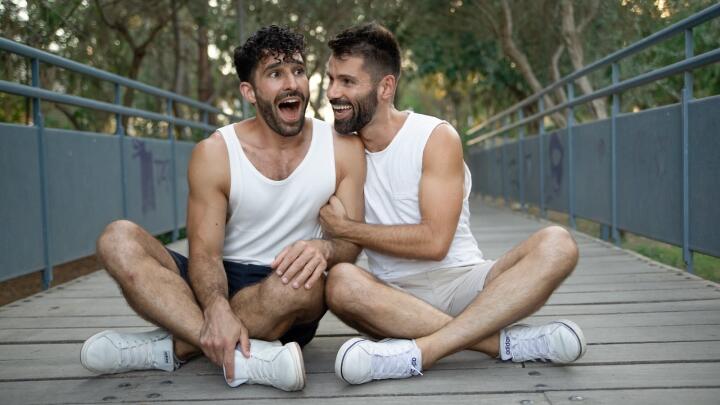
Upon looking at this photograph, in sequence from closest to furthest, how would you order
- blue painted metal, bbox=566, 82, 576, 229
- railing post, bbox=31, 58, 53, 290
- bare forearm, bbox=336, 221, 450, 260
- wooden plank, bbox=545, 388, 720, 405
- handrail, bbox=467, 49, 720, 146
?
wooden plank, bbox=545, 388, 720, 405, bare forearm, bbox=336, 221, 450, 260, handrail, bbox=467, 49, 720, 146, railing post, bbox=31, 58, 53, 290, blue painted metal, bbox=566, 82, 576, 229

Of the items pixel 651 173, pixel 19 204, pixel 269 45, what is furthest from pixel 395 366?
pixel 651 173

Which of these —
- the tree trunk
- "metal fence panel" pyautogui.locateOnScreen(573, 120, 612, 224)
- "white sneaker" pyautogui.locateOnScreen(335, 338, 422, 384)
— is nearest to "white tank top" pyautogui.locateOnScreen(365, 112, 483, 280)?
"white sneaker" pyautogui.locateOnScreen(335, 338, 422, 384)

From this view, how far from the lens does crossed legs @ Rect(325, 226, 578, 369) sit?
2.65 metres

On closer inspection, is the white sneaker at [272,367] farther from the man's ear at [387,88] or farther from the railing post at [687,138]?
the railing post at [687,138]

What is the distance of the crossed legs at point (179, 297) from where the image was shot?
2656 millimetres

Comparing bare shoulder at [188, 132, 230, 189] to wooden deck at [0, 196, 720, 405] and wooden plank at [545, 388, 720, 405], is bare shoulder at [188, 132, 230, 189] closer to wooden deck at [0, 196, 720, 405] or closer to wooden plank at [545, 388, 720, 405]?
wooden deck at [0, 196, 720, 405]

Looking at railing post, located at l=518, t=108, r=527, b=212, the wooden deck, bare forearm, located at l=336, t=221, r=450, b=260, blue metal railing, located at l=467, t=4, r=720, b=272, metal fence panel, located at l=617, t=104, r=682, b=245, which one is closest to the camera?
the wooden deck

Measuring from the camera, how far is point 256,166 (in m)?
2.94

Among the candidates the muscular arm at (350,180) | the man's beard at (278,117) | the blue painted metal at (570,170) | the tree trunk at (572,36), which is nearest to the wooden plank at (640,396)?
the muscular arm at (350,180)

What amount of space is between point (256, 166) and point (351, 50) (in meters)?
0.58

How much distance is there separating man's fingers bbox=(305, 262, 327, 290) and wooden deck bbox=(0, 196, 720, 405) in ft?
0.98

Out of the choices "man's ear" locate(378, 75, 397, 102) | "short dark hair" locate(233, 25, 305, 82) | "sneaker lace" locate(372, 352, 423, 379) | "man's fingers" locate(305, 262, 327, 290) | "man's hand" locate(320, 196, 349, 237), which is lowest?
"sneaker lace" locate(372, 352, 423, 379)

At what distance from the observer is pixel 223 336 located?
2520 mm

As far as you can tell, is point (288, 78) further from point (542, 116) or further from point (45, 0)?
point (45, 0)
